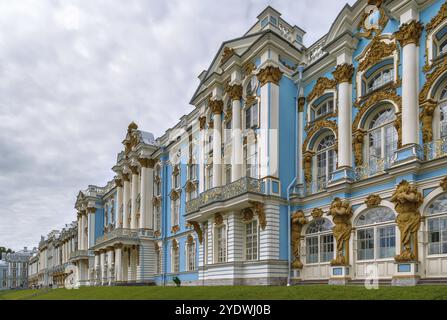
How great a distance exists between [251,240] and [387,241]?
7.27 metres

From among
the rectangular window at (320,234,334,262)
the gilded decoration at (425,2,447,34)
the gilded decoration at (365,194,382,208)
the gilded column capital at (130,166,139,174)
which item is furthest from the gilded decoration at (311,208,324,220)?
the gilded column capital at (130,166,139,174)

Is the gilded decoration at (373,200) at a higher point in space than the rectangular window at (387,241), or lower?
higher

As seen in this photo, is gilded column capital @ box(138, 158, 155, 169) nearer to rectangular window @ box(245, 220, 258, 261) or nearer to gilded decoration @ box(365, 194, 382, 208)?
rectangular window @ box(245, 220, 258, 261)

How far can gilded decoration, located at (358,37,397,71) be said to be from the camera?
58.8ft

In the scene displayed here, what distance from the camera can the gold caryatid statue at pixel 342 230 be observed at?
1836 centimetres

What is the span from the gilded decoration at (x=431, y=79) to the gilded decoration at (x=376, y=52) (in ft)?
7.43

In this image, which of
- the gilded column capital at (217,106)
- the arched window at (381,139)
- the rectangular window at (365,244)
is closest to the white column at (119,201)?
the gilded column capital at (217,106)

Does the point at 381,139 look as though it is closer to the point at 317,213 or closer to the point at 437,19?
the point at 317,213

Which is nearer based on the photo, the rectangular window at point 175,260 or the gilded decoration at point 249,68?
the gilded decoration at point 249,68

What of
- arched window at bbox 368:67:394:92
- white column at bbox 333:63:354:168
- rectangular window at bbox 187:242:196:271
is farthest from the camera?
rectangular window at bbox 187:242:196:271

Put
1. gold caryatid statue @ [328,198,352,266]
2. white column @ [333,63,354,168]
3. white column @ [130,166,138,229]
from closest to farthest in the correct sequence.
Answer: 1. gold caryatid statue @ [328,198,352,266]
2. white column @ [333,63,354,168]
3. white column @ [130,166,138,229]

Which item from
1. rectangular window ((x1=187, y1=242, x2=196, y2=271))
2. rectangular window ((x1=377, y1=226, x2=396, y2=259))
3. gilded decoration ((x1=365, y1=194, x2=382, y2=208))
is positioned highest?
gilded decoration ((x1=365, y1=194, x2=382, y2=208))

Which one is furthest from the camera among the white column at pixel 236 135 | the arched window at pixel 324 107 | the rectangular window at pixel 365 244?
the white column at pixel 236 135

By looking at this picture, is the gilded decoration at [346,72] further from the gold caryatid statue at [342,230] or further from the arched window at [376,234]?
the arched window at [376,234]
